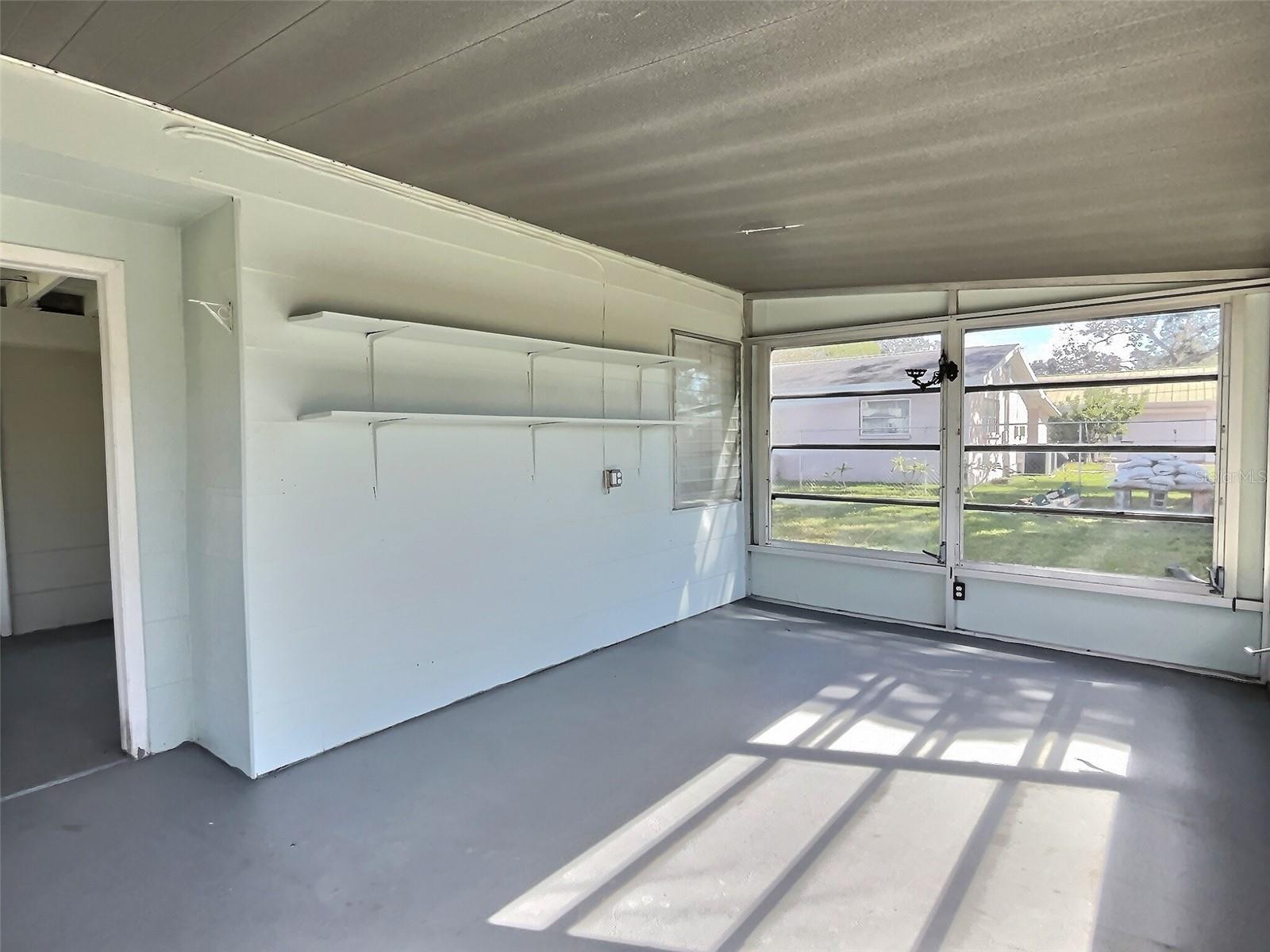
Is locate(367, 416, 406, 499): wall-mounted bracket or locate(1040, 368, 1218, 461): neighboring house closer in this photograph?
locate(367, 416, 406, 499): wall-mounted bracket

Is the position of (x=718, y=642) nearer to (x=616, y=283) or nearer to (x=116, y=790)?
(x=616, y=283)

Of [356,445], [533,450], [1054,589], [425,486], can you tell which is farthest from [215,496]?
[1054,589]

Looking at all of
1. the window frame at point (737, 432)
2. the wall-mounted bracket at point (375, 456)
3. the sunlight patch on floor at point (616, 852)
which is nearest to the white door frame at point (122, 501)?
the wall-mounted bracket at point (375, 456)

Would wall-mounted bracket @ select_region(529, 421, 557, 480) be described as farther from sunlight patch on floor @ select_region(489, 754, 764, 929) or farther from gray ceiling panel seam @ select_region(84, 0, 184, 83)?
gray ceiling panel seam @ select_region(84, 0, 184, 83)

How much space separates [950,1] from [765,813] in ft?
8.65

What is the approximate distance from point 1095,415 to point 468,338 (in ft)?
12.9

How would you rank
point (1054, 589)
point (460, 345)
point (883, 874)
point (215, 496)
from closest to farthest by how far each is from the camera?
point (883, 874) < point (215, 496) < point (460, 345) < point (1054, 589)

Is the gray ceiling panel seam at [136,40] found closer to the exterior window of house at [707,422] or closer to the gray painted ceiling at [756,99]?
the gray painted ceiling at [756,99]

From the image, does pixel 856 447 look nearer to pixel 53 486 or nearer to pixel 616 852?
pixel 616 852

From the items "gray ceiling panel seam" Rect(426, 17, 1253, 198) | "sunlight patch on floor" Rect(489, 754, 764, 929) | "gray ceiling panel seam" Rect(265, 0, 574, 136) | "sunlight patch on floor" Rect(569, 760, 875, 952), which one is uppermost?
"gray ceiling panel seam" Rect(265, 0, 574, 136)

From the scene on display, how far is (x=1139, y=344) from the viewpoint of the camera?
4266 millimetres

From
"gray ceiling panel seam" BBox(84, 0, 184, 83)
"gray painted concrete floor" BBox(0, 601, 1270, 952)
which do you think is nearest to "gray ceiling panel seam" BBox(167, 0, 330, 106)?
"gray ceiling panel seam" BBox(84, 0, 184, 83)

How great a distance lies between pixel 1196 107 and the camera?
2201mm

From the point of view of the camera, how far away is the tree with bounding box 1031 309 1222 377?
412 cm
